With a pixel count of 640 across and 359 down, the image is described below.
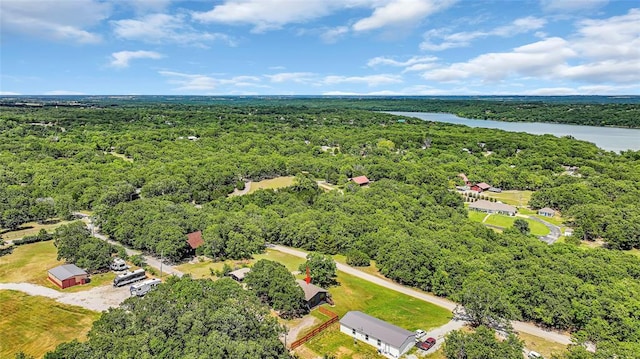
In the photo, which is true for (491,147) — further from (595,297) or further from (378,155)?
(595,297)

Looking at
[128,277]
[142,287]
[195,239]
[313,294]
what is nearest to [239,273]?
[313,294]

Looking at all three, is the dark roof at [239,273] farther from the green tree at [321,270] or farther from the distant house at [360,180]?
the distant house at [360,180]

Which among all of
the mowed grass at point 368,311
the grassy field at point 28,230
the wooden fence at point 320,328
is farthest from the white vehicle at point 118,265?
the wooden fence at point 320,328

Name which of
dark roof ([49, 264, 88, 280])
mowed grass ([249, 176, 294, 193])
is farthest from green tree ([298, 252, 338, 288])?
mowed grass ([249, 176, 294, 193])

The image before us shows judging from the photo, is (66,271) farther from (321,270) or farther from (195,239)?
(321,270)

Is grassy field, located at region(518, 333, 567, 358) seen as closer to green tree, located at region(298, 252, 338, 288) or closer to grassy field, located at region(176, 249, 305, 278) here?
green tree, located at region(298, 252, 338, 288)

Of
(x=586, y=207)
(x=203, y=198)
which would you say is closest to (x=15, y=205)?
(x=203, y=198)
